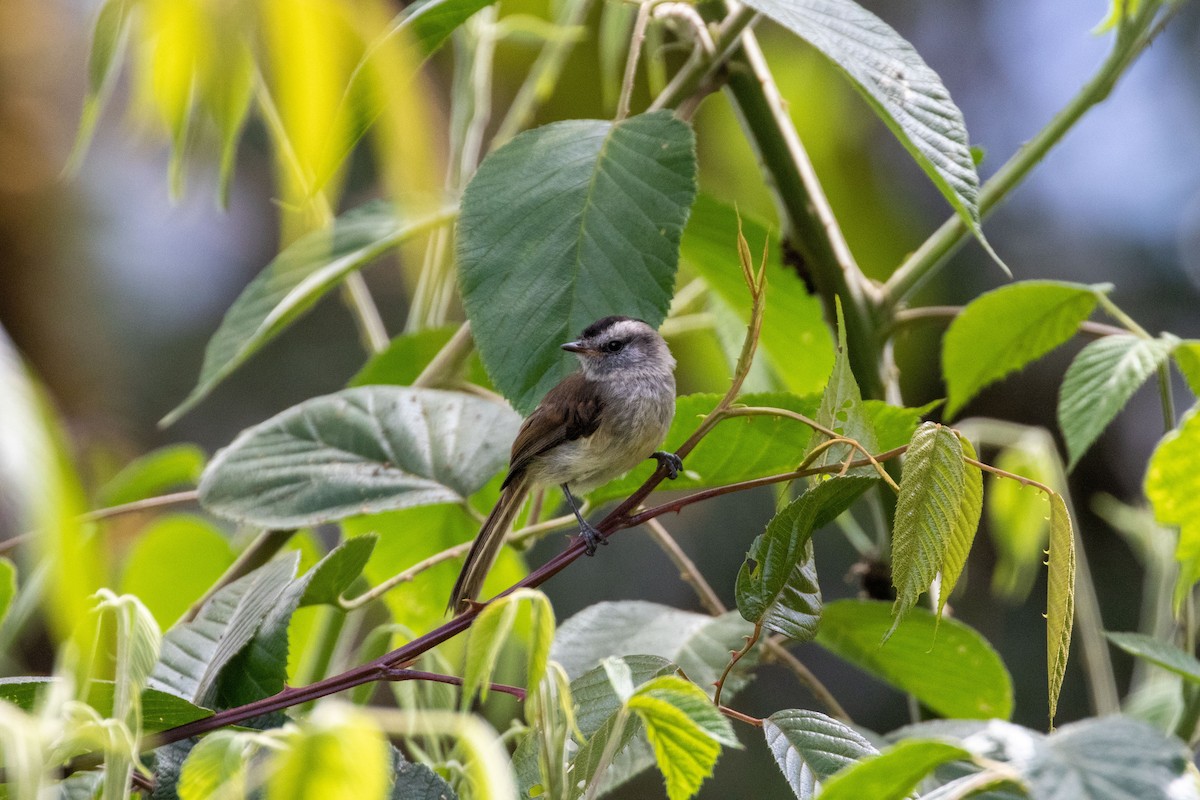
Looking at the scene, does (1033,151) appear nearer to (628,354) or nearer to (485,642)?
(485,642)

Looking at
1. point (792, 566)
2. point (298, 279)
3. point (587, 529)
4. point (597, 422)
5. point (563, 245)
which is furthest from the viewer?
point (597, 422)

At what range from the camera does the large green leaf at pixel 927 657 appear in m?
1.40

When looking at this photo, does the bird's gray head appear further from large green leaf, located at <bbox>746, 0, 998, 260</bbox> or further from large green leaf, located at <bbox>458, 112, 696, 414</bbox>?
large green leaf, located at <bbox>746, 0, 998, 260</bbox>

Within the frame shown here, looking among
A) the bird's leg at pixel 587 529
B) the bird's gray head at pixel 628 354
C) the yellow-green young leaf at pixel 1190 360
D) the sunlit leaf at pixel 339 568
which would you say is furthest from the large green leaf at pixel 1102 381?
the bird's gray head at pixel 628 354

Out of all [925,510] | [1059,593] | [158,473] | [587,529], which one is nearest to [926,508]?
[925,510]

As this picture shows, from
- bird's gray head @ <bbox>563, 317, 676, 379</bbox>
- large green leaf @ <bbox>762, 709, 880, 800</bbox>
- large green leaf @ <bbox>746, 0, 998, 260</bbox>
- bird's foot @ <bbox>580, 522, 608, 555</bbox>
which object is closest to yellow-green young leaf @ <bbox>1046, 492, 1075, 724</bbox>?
large green leaf @ <bbox>762, 709, 880, 800</bbox>

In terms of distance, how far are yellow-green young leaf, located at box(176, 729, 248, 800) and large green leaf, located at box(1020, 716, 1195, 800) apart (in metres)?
0.45

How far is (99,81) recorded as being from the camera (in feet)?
3.39

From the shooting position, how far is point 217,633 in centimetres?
119

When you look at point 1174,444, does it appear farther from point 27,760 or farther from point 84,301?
point 84,301

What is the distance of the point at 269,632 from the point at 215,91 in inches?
22.2

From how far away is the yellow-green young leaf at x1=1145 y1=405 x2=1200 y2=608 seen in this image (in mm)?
1040

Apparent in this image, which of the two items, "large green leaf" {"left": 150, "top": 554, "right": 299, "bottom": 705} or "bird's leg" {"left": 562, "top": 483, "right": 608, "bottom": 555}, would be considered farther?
→ "bird's leg" {"left": 562, "top": 483, "right": 608, "bottom": 555}

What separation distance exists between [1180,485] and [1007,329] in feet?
1.40
